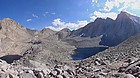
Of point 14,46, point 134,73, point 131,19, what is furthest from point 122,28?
point 134,73

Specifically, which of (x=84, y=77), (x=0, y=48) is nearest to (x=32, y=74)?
(x=84, y=77)

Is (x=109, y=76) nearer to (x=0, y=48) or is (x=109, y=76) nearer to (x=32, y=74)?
(x=32, y=74)

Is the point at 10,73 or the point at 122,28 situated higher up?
the point at 122,28

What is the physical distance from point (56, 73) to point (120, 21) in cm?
18523

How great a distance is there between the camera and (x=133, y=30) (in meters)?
170

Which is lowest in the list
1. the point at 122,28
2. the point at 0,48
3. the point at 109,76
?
the point at 109,76

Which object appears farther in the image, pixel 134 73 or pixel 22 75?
pixel 134 73

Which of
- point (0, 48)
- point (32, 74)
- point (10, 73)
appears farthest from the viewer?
point (0, 48)

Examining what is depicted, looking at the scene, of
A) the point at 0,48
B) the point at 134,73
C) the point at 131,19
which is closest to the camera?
the point at 134,73

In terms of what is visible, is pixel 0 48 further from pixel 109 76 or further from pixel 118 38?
pixel 109 76

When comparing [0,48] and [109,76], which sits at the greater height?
[0,48]

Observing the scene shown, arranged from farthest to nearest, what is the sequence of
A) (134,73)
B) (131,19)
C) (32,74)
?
(131,19), (134,73), (32,74)

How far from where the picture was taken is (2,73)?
573 inches

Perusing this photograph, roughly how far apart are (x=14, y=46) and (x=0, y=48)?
1262cm
